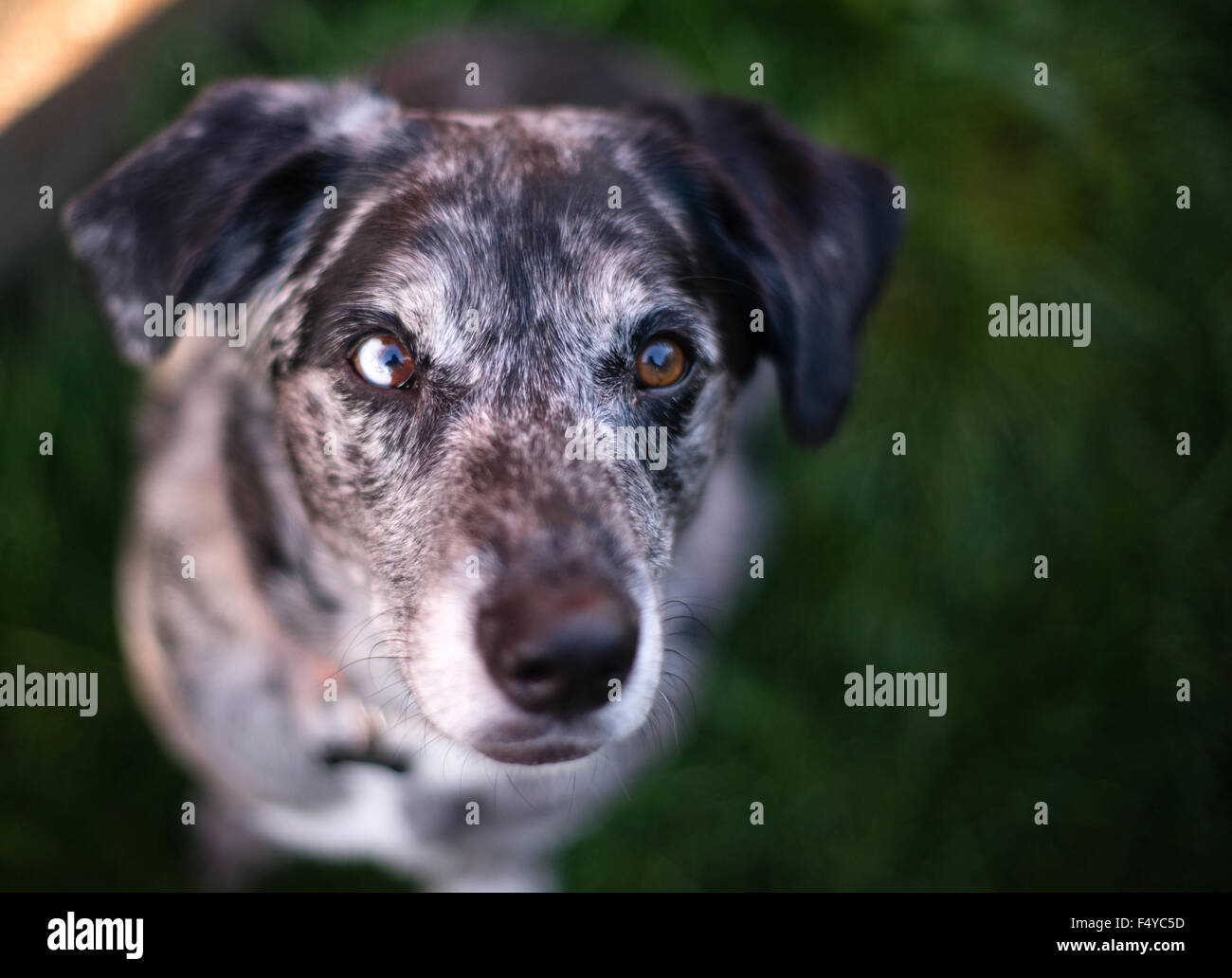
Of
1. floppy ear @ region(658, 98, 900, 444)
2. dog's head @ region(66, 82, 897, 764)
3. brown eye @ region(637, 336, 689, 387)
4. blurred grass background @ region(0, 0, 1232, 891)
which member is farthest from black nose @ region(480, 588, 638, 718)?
blurred grass background @ region(0, 0, 1232, 891)

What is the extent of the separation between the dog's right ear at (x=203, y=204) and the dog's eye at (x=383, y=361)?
469mm

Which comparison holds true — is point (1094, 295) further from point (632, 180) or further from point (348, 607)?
point (348, 607)

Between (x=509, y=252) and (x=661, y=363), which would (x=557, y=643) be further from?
(x=509, y=252)

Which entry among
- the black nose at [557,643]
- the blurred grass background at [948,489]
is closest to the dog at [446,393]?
the black nose at [557,643]

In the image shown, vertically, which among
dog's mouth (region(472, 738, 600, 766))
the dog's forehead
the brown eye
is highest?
the dog's forehead

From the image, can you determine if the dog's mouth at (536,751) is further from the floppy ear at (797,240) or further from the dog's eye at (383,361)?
the floppy ear at (797,240)

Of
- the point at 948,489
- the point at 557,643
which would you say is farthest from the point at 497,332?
the point at 948,489

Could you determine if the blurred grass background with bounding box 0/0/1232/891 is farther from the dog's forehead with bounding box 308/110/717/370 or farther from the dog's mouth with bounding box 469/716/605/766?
the dog's forehead with bounding box 308/110/717/370

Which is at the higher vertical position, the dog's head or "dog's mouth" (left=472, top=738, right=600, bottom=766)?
the dog's head

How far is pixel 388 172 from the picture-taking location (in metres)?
2.32

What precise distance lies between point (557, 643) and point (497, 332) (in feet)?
A: 2.39

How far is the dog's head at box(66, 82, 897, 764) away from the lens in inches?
78.4

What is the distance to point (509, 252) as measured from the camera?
2.18 metres
